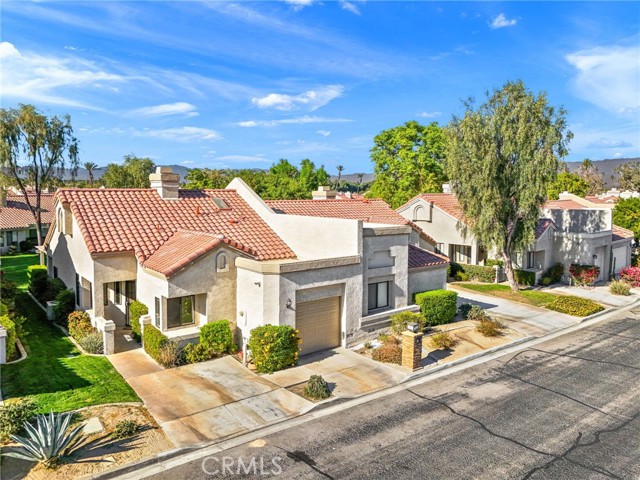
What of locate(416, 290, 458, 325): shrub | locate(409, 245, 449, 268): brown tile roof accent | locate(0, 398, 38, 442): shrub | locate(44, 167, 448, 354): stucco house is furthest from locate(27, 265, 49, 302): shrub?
locate(416, 290, 458, 325): shrub

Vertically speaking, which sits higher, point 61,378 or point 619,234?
point 619,234

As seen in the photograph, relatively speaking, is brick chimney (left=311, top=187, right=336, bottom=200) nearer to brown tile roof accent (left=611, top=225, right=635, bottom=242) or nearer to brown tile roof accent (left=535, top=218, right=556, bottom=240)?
brown tile roof accent (left=535, top=218, right=556, bottom=240)

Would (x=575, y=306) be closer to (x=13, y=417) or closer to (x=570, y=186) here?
(x=13, y=417)

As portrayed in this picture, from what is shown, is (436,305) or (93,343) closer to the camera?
(93,343)

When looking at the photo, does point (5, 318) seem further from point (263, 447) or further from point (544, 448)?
point (544, 448)

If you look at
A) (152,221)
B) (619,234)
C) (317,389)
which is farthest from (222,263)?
(619,234)

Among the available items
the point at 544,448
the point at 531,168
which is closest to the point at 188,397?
the point at 544,448

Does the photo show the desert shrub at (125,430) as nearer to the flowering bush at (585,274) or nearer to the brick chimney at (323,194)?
the brick chimney at (323,194)
